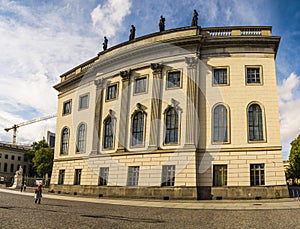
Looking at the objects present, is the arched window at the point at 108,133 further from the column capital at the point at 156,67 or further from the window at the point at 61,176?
the window at the point at 61,176

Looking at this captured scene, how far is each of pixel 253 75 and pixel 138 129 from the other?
12574 millimetres

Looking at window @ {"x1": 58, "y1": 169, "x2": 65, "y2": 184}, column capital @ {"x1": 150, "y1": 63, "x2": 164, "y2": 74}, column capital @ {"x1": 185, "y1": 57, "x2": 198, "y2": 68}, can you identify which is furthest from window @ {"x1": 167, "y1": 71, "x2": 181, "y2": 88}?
window @ {"x1": 58, "y1": 169, "x2": 65, "y2": 184}

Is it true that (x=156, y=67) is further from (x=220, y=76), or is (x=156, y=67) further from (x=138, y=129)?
(x=138, y=129)

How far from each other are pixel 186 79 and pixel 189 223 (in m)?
18.7

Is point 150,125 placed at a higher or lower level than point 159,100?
lower

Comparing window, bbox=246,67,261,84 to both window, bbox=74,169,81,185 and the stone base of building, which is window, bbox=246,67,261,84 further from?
window, bbox=74,169,81,185

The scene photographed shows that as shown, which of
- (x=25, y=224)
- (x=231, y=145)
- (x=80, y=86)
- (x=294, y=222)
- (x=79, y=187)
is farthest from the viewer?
(x=80, y=86)

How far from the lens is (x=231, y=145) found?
26.5m

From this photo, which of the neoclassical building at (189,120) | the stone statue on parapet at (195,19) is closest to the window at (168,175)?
the neoclassical building at (189,120)

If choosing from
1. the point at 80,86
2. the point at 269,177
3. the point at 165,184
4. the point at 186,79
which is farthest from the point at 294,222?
the point at 80,86

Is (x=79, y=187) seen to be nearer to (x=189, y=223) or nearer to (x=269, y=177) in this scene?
(x=269, y=177)

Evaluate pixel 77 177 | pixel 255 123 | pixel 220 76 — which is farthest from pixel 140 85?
pixel 77 177

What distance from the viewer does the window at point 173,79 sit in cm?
2984

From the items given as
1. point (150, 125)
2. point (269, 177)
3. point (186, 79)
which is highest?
point (186, 79)
